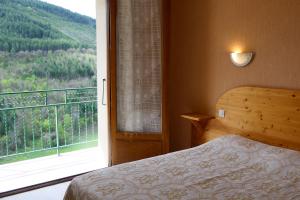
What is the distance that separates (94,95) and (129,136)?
4.95 ft

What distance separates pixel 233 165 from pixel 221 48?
1352 millimetres

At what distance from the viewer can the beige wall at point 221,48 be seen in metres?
2.57

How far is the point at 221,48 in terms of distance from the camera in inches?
123

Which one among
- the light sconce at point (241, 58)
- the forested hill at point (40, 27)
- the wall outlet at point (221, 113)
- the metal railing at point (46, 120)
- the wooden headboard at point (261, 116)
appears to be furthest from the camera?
the metal railing at point (46, 120)

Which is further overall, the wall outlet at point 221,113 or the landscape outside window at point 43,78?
the landscape outside window at point 43,78

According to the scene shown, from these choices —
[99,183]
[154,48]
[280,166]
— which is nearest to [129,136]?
[154,48]

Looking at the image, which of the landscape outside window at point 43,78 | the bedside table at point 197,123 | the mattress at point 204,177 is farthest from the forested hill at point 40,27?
the mattress at point 204,177

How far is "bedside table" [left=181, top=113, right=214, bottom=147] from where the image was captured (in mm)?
3229

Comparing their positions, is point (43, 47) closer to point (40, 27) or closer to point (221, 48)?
point (40, 27)

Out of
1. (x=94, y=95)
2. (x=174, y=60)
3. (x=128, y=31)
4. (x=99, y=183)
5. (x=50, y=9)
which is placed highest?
(x=50, y=9)

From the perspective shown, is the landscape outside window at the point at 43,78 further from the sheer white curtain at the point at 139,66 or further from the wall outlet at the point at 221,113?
the wall outlet at the point at 221,113

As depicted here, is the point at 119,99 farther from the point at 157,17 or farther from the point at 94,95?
the point at 94,95

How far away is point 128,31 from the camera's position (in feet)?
11.3

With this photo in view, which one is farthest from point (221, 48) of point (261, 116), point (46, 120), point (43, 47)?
point (46, 120)
